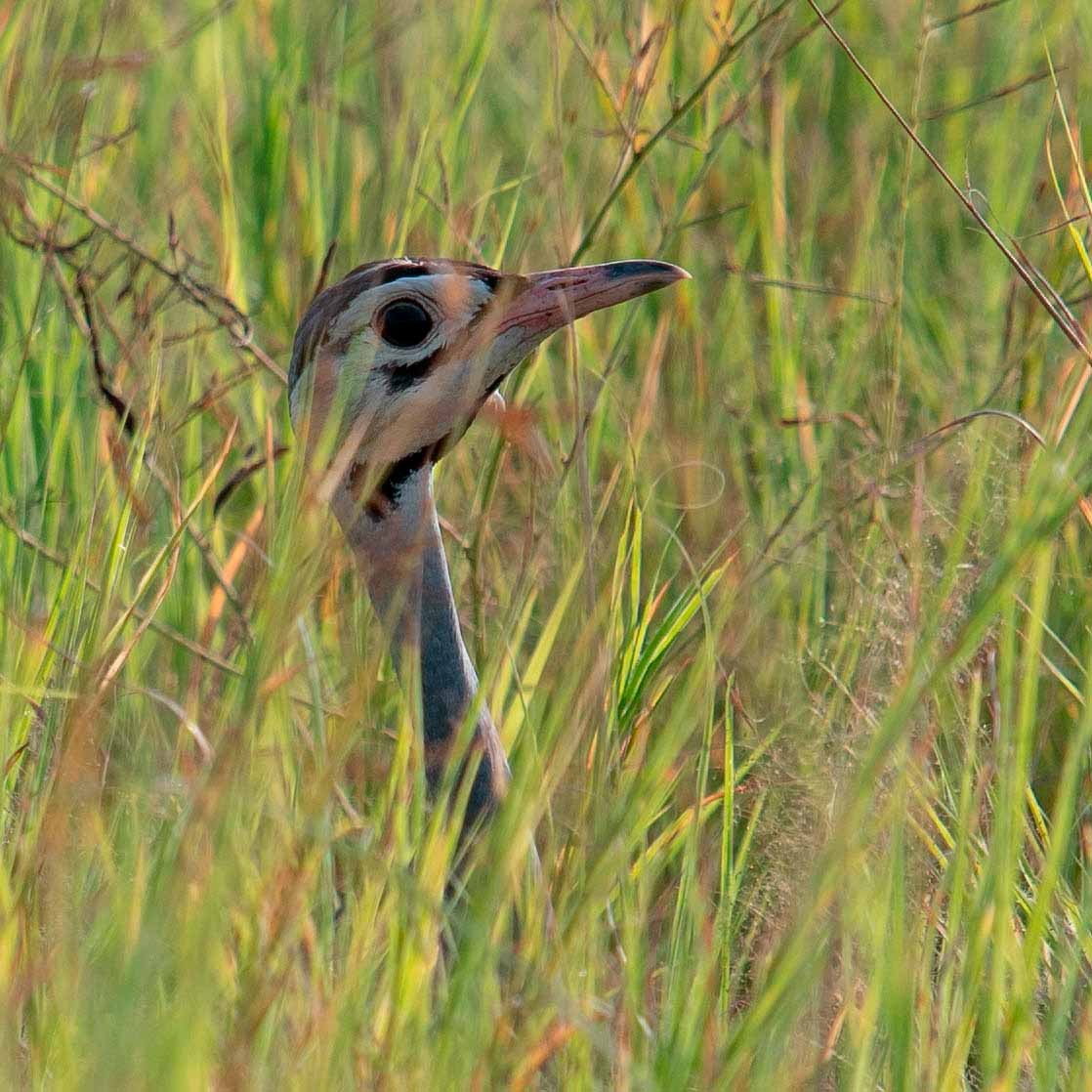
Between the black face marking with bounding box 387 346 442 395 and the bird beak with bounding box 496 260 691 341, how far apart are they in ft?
0.36

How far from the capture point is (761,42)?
13.7 feet

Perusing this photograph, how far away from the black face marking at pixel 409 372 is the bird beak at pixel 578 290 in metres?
0.11

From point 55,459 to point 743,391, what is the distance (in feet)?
5.05

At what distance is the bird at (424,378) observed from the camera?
2.54m

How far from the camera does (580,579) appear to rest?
2416mm

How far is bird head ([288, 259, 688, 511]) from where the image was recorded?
260cm

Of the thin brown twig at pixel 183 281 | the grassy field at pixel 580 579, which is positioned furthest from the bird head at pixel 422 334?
the thin brown twig at pixel 183 281

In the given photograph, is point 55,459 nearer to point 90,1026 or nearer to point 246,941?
point 246,941

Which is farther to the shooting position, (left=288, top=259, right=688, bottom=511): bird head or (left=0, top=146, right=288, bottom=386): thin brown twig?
(left=0, top=146, right=288, bottom=386): thin brown twig

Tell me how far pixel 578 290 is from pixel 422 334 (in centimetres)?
24

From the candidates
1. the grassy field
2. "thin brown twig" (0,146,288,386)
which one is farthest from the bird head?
"thin brown twig" (0,146,288,386)

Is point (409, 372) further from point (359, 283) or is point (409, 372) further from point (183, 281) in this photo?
point (183, 281)

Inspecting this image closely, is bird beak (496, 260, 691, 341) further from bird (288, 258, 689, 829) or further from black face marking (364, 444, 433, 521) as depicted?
black face marking (364, 444, 433, 521)

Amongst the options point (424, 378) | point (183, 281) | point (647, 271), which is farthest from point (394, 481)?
point (183, 281)
